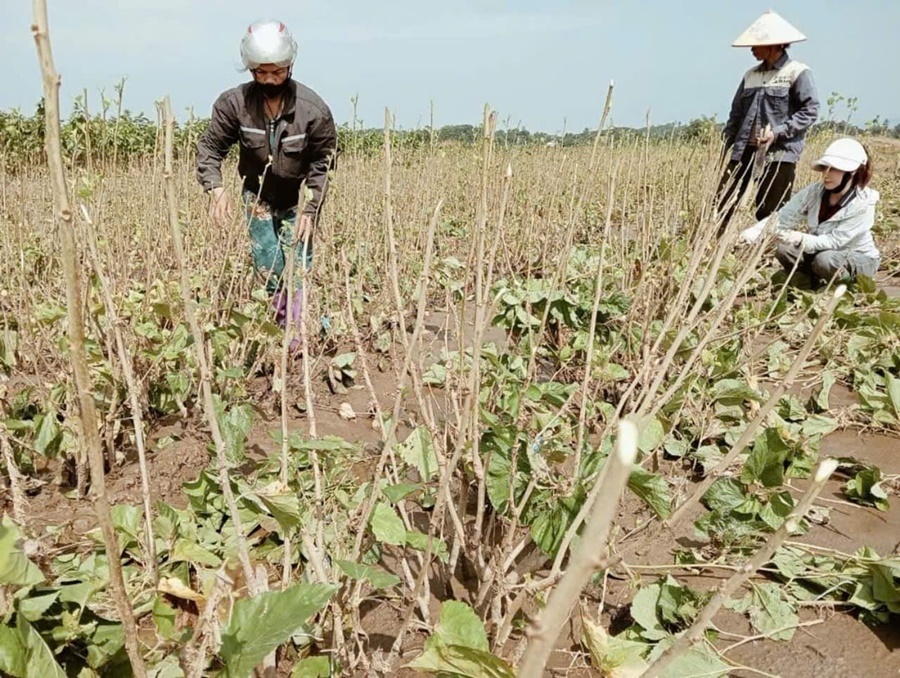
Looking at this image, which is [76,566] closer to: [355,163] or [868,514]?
[868,514]

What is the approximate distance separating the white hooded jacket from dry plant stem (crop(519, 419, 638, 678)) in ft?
10.3

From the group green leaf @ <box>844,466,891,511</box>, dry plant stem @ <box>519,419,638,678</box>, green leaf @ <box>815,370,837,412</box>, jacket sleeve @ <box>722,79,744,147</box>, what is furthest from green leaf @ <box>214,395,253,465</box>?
jacket sleeve @ <box>722,79,744,147</box>

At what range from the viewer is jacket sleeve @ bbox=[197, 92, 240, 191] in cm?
257

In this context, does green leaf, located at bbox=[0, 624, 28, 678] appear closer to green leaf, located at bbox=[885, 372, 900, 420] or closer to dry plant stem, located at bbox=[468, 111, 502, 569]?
dry plant stem, located at bbox=[468, 111, 502, 569]

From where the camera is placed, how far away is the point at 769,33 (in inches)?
133

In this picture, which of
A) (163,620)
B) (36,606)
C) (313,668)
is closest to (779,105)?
(313,668)

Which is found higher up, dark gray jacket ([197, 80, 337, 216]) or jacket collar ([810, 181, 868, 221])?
dark gray jacket ([197, 80, 337, 216])

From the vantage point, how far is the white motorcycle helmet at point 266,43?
7.38ft

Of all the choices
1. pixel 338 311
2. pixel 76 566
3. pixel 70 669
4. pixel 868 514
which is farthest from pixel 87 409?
pixel 338 311

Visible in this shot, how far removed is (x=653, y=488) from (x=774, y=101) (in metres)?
3.22

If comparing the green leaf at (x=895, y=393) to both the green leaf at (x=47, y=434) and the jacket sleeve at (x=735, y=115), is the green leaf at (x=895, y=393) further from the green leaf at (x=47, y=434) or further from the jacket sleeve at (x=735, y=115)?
the green leaf at (x=47, y=434)

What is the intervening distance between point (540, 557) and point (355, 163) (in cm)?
311

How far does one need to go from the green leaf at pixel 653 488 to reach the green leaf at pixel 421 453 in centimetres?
41

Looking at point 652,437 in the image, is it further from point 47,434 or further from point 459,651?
point 47,434
